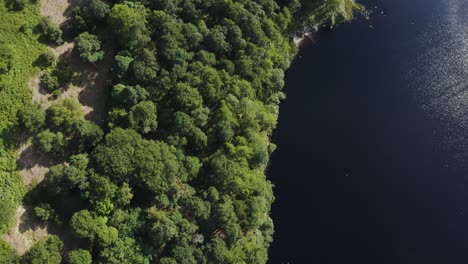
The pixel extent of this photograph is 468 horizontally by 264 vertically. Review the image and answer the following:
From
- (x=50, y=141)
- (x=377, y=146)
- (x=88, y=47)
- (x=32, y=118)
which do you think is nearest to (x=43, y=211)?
(x=50, y=141)

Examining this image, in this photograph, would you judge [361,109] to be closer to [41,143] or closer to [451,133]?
[451,133]

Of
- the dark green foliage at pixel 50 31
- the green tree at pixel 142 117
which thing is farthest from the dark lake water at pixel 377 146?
the dark green foliage at pixel 50 31

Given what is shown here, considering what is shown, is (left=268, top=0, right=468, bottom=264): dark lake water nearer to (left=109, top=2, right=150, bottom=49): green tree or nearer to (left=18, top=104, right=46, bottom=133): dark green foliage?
(left=109, top=2, right=150, bottom=49): green tree

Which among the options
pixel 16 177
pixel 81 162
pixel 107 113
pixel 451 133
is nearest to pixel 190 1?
pixel 107 113

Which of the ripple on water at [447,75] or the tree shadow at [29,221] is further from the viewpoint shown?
the ripple on water at [447,75]

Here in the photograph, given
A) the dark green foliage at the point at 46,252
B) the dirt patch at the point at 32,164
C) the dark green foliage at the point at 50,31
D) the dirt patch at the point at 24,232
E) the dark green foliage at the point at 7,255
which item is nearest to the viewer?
the dark green foliage at the point at 7,255

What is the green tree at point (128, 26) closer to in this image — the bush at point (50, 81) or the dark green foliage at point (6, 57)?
the bush at point (50, 81)
